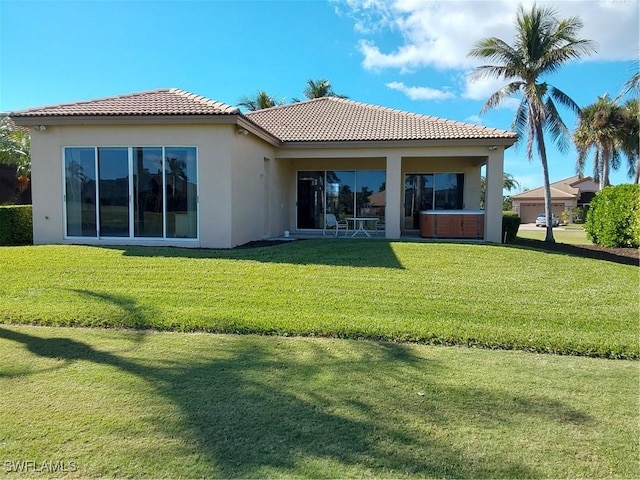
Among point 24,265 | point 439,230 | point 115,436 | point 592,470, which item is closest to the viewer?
point 592,470

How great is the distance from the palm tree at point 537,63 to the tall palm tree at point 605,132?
55.4 feet

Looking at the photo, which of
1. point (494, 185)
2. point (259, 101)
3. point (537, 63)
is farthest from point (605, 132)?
point (494, 185)

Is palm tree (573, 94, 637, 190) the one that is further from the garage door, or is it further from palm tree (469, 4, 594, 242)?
palm tree (469, 4, 594, 242)

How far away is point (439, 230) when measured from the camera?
1554cm

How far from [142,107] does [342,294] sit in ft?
26.7

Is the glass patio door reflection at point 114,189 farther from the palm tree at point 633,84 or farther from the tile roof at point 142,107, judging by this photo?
the palm tree at point 633,84

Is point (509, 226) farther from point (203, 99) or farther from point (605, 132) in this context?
point (605, 132)

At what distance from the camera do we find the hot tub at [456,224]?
606 inches

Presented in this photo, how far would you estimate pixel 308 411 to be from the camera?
367 cm

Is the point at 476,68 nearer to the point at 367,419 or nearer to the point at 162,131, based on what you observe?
→ the point at 162,131

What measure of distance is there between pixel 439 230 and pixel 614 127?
97.9 ft

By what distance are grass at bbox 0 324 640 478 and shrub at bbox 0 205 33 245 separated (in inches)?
383

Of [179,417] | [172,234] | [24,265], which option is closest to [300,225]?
[172,234]

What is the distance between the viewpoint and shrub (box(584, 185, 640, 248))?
52.9 ft
